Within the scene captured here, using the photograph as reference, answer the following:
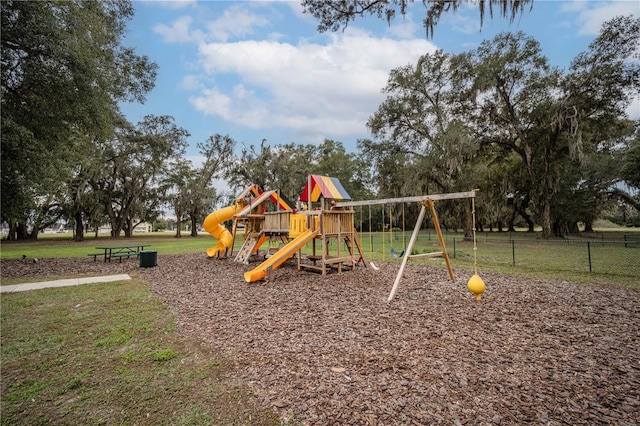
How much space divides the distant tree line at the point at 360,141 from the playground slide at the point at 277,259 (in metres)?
1.87

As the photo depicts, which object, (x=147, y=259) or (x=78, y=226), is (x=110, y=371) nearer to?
(x=147, y=259)

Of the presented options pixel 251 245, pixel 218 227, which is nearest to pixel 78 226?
pixel 218 227

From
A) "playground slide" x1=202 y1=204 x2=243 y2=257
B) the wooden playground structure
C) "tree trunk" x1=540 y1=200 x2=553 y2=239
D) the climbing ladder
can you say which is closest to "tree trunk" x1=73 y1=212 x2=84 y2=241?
"playground slide" x1=202 y1=204 x2=243 y2=257

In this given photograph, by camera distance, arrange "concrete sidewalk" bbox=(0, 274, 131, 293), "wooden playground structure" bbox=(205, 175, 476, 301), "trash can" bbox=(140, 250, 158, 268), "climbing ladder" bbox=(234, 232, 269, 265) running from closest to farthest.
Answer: "concrete sidewalk" bbox=(0, 274, 131, 293) → "wooden playground structure" bbox=(205, 175, 476, 301) → "trash can" bbox=(140, 250, 158, 268) → "climbing ladder" bbox=(234, 232, 269, 265)

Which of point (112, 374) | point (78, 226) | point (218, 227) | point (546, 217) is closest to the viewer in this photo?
point (112, 374)

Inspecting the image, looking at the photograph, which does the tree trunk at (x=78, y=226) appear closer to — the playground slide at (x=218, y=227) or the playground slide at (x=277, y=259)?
the playground slide at (x=218, y=227)

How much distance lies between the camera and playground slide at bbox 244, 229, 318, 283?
25.4ft

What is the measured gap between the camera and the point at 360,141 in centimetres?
2509

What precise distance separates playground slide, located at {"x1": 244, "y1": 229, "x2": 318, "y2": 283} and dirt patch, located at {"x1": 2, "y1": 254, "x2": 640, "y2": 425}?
0.74 m

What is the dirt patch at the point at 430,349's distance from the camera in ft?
8.15

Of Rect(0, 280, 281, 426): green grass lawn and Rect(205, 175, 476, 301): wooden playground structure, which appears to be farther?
Rect(205, 175, 476, 301): wooden playground structure

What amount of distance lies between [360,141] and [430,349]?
22949 millimetres

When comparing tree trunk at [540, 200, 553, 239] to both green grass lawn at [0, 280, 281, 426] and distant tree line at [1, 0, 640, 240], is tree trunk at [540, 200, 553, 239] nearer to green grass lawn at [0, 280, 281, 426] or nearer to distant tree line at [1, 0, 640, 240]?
distant tree line at [1, 0, 640, 240]

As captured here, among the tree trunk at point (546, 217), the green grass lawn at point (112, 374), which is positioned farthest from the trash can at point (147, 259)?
the tree trunk at point (546, 217)
